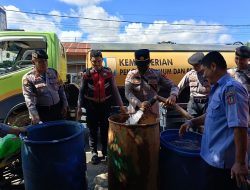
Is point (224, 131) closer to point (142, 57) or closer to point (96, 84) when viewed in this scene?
point (142, 57)

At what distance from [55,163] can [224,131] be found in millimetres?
1502

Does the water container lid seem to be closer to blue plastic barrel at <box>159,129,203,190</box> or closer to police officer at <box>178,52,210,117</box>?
blue plastic barrel at <box>159,129,203,190</box>

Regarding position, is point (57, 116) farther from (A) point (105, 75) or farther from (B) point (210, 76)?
(B) point (210, 76)

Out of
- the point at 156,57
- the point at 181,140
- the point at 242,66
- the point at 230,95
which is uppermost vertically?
the point at 156,57

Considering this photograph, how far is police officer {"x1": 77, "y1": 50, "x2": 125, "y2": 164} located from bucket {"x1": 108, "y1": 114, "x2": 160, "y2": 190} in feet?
5.25

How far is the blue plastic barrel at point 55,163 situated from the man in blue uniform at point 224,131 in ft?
3.90

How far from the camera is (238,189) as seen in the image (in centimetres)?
234

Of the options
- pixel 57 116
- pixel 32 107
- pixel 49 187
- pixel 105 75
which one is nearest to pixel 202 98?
pixel 105 75

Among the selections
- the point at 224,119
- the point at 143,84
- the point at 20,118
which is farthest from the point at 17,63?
the point at 224,119

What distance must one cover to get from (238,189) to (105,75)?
2743mm

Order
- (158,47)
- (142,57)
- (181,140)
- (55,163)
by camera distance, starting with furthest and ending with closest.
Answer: (158,47) → (142,57) → (181,140) → (55,163)

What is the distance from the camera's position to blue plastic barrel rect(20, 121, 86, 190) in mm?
2762

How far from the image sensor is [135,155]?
115 inches

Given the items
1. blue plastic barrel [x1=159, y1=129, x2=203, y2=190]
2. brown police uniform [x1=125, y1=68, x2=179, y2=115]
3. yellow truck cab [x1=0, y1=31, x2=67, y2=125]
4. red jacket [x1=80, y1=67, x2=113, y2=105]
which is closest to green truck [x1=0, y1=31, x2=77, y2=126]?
yellow truck cab [x1=0, y1=31, x2=67, y2=125]
